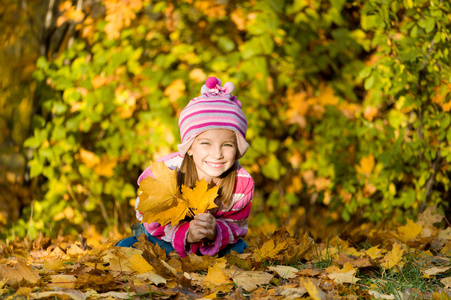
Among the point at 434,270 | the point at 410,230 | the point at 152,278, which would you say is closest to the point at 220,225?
the point at 152,278

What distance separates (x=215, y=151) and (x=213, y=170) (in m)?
0.09

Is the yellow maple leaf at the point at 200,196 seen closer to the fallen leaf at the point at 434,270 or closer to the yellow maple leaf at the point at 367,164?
the fallen leaf at the point at 434,270

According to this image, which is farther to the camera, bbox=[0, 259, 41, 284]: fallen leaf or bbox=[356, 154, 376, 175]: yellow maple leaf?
bbox=[356, 154, 376, 175]: yellow maple leaf

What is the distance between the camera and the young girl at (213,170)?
2.05 meters

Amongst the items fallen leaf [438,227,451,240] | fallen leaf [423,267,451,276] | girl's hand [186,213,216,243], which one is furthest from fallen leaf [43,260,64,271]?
fallen leaf [438,227,451,240]

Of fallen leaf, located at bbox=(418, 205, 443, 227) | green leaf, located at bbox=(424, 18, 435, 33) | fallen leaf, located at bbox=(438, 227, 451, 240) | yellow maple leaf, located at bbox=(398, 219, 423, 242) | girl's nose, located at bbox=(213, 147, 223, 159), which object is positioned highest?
green leaf, located at bbox=(424, 18, 435, 33)

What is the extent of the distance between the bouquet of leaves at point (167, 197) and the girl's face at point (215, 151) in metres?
0.23

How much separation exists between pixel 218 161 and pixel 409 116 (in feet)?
6.78

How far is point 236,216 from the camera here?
2238 mm

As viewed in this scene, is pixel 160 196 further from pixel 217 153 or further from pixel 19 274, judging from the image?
pixel 19 274

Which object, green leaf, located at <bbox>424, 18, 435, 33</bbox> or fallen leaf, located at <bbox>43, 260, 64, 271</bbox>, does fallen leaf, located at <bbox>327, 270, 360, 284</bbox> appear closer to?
fallen leaf, located at <bbox>43, 260, 64, 271</bbox>

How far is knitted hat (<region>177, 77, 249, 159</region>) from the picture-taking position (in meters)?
2.06

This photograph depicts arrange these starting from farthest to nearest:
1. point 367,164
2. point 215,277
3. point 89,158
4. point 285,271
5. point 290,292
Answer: point 89,158 < point 367,164 < point 285,271 < point 215,277 < point 290,292

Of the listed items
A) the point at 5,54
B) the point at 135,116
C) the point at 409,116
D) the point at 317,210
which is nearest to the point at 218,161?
the point at 409,116
